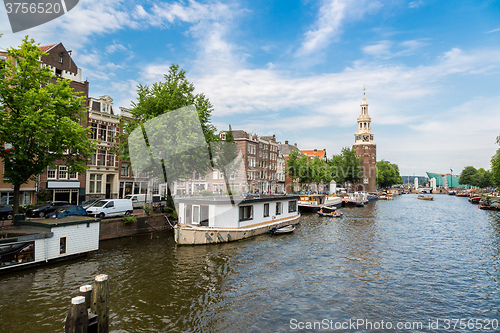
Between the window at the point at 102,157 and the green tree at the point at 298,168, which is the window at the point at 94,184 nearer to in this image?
the window at the point at 102,157

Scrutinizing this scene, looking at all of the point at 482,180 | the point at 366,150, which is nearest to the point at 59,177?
the point at 366,150

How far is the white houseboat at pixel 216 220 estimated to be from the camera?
961 inches

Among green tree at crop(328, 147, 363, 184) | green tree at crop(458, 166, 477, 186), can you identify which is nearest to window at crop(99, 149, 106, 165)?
green tree at crop(328, 147, 363, 184)

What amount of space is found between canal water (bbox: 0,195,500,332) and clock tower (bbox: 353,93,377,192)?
4403 inches

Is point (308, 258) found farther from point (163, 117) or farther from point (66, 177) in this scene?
point (66, 177)

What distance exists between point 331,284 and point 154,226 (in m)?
19.4

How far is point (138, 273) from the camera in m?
17.6

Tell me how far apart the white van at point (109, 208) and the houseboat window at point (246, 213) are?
487 inches

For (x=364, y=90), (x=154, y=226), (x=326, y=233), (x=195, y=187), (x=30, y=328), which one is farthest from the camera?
(x=364, y=90)

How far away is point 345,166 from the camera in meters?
112

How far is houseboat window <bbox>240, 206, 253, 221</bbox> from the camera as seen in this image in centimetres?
2774

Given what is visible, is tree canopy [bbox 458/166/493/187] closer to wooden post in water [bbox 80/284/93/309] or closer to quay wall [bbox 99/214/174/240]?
quay wall [bbox 99/214/174/240]

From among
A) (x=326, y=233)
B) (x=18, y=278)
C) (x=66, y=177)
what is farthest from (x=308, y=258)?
(x=66, y=177)

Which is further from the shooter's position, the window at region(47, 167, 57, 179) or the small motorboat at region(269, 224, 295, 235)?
the window at region(47, 167, 57, 179)
